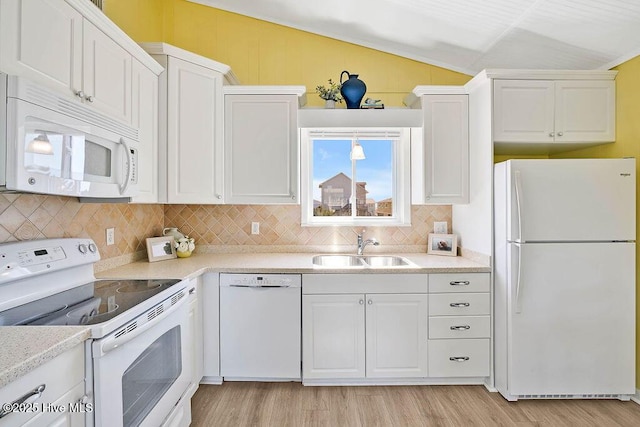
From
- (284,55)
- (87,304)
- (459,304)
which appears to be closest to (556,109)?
(459,304)

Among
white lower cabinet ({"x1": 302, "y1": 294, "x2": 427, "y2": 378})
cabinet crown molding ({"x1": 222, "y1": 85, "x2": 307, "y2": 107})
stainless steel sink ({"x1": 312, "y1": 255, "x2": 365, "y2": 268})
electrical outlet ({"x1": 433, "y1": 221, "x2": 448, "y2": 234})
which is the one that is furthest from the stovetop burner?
electrical outlet ({"x1": 433, "y1": 221, "x2": 448, "y2": 234})

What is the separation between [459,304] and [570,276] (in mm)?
704

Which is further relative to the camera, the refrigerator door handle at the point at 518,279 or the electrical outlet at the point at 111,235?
the electrical outlet at the point at 111,235

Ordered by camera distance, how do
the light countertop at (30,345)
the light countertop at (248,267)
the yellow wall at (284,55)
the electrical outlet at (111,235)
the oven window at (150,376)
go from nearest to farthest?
1. the light countertop at (30,345)
2. the oven window at (150,376)
3. the light countertop at (248,267)
4. the electrical outlet at (111,235)
5. the yellow wall at (284,55)

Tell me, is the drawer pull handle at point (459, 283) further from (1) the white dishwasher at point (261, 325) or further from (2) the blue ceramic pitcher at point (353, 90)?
(2) the blue ceramic pitcher at point (353, 90)

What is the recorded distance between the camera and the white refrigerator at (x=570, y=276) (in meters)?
2.15

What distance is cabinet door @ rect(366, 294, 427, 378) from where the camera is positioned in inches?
92.9

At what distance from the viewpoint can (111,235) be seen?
90.2 inches

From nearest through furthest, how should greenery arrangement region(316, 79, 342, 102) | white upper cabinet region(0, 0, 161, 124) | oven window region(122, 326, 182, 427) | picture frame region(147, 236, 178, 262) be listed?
white upper cabinet region(0, 0, 161, 124) → oven window region(122, 326, 182, 427) → picture frame region(147, 236, 178, 262) → greenery arrangement region(316, 79, 342, 102)

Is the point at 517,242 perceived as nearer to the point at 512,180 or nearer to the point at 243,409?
the point at 512,180

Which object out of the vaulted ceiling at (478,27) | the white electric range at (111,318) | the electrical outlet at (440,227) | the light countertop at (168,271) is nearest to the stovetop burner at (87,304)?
the white electric range at (111,318)

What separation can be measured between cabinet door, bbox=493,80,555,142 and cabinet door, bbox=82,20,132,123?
2.37 m

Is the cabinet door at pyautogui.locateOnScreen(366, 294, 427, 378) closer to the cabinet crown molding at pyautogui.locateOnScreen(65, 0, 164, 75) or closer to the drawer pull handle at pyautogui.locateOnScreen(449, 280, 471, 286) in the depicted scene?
the drawer pull handle at pyautogui.locateOnScreen(449, 280, 471, 286)

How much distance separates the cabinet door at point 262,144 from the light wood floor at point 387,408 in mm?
1394
